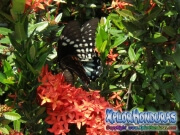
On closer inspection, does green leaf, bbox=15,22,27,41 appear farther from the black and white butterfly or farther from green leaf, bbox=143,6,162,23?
green leaf, bbox=143,6,162,23

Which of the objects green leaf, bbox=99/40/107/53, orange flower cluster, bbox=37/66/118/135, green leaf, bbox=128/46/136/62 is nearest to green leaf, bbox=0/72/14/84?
orange flower cluster, bbox=37/66/118/135

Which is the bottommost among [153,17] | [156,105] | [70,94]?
[156,105]

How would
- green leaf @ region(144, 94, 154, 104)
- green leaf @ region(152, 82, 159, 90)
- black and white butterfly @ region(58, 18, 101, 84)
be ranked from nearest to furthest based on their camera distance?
1. black and white butterfly @ region(58, 18, 101, 84)
2. green leaf @ region(152, 82, 159, 90)
3. green leaf @ region(144, 94, 154, 104)

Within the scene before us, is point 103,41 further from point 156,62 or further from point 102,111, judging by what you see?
point 102,111

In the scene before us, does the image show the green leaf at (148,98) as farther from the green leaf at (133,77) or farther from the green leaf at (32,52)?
the green leaf at (32,52)

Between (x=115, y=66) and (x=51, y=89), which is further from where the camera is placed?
(x=115, y=66)

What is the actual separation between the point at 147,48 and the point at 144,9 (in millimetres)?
274

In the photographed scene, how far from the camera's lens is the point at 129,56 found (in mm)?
2289

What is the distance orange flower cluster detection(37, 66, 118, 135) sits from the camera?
159 cm

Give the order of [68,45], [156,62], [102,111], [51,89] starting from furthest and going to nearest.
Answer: [156,62], [68,45], [102,111], [51,89]

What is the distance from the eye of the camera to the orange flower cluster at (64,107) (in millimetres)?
1586

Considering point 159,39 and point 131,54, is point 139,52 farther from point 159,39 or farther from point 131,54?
point 159,39

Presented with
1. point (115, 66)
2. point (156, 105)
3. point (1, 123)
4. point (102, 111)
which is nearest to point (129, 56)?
point (115, 66)

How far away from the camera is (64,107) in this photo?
1636mm
